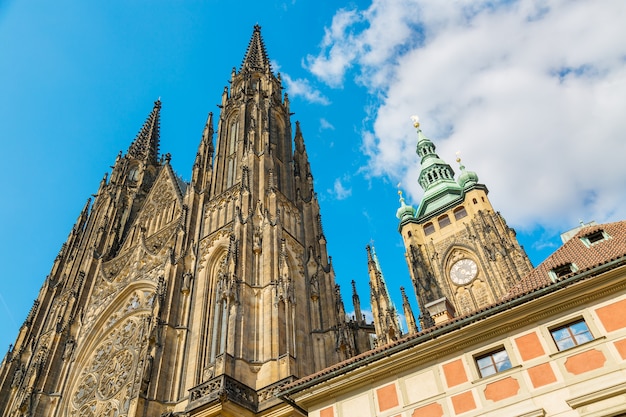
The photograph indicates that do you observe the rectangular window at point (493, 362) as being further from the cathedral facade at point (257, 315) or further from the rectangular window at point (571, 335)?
the rectangular window at point (571, 335)

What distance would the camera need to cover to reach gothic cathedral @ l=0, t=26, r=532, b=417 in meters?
15.6

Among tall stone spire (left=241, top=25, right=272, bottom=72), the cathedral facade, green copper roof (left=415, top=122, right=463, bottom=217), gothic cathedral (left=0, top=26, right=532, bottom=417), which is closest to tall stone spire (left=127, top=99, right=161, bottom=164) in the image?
the cathedral facade

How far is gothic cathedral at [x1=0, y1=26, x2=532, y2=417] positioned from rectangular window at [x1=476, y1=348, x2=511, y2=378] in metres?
4.02

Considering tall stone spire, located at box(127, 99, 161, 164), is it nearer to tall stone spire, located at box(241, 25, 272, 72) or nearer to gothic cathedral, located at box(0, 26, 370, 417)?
gothic cathedral, located at box(0, 26, 370, 417)

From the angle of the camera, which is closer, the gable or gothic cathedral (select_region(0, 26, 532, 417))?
gothic cathedral (select_region(0, 26, 532, 417))

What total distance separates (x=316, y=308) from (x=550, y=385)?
1065cm

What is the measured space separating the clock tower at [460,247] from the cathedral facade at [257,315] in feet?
0.95

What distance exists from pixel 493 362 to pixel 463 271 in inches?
1203

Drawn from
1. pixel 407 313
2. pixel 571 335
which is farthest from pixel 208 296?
pixel 407 313

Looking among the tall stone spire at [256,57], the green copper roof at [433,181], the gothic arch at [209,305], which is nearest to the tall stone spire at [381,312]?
the gothic arch at [209,305]

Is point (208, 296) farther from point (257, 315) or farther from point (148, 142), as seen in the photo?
→ point (148, 142)

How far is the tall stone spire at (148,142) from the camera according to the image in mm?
37312

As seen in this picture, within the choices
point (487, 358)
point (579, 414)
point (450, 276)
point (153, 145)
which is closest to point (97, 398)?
point (487, 358)

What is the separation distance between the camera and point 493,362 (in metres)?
9.77
